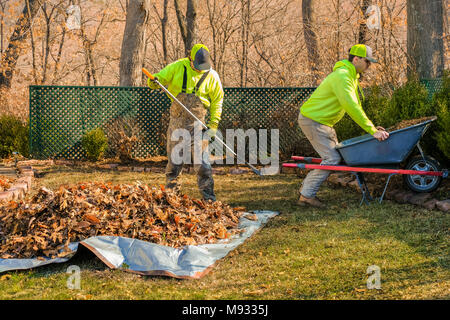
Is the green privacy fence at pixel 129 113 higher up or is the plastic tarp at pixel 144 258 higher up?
the green privacy fence at pixel 129 113

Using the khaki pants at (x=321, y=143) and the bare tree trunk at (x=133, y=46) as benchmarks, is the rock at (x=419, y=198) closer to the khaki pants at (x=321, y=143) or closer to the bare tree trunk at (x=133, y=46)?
the khaki pants at (x=321, y=143)

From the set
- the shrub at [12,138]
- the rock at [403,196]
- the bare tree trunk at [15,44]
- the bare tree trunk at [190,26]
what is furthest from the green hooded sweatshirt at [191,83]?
the bare tree trunk at [15,44]

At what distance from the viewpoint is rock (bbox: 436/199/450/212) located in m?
5.50

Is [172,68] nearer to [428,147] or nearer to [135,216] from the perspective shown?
→ [135,216]

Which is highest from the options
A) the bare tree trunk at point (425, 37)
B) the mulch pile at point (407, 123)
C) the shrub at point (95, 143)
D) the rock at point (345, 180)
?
the bare tree trunk at point (425, 37)

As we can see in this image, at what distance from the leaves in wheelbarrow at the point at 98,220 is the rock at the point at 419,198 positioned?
2178 millimetres

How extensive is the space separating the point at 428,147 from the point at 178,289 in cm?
416

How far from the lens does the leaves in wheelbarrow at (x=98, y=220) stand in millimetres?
4324

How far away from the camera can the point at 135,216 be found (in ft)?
15.6

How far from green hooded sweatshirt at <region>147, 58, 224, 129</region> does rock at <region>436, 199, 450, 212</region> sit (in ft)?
8.54

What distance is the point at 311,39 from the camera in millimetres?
14203

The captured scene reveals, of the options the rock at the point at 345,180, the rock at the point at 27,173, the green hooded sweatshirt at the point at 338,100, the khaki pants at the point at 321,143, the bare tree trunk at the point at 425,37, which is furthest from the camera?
the bare tree trunk at the point at 425,37

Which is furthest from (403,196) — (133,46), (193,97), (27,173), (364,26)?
(133,46)

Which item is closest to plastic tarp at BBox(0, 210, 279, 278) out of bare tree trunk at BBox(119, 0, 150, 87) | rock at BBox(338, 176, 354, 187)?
rock at BBox(338, 176, 354, 187)
